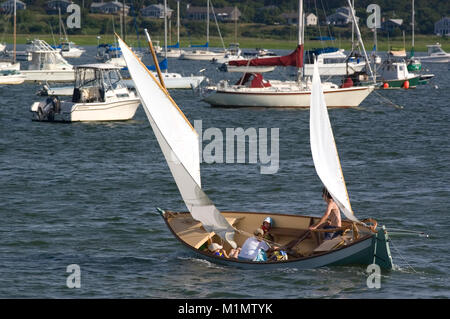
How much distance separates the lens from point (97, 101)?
50156 millimetres

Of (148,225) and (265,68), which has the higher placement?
(265,68)

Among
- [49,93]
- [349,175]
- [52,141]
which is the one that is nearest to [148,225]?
[349,175]

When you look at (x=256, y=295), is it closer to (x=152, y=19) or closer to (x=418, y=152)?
(x=418, y=152)

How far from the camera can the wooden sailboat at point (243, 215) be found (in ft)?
70.3

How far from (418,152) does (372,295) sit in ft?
77.3

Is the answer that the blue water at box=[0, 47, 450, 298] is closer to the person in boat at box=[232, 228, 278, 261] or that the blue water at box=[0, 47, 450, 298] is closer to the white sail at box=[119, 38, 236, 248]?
the person in boat at box=[232, 228, 278, 261]

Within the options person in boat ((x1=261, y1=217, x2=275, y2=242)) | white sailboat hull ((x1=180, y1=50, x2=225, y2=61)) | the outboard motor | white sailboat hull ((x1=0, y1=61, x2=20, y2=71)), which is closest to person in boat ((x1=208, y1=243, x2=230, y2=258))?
person in boat ((x1=261, y1=217, x2=275, y2=242))

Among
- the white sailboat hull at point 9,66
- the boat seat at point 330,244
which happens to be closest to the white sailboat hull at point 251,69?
the boat seat at point 330,244

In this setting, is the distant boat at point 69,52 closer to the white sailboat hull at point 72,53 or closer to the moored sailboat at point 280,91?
the white sailboat hull at point 72,53

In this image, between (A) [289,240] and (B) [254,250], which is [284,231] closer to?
(A) [289,240]

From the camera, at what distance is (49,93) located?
6769 cm

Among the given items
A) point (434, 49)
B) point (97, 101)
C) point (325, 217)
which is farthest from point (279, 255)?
point (434, 49)

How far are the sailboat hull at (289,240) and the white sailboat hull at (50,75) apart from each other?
59.1m

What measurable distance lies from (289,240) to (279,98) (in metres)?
33.2
